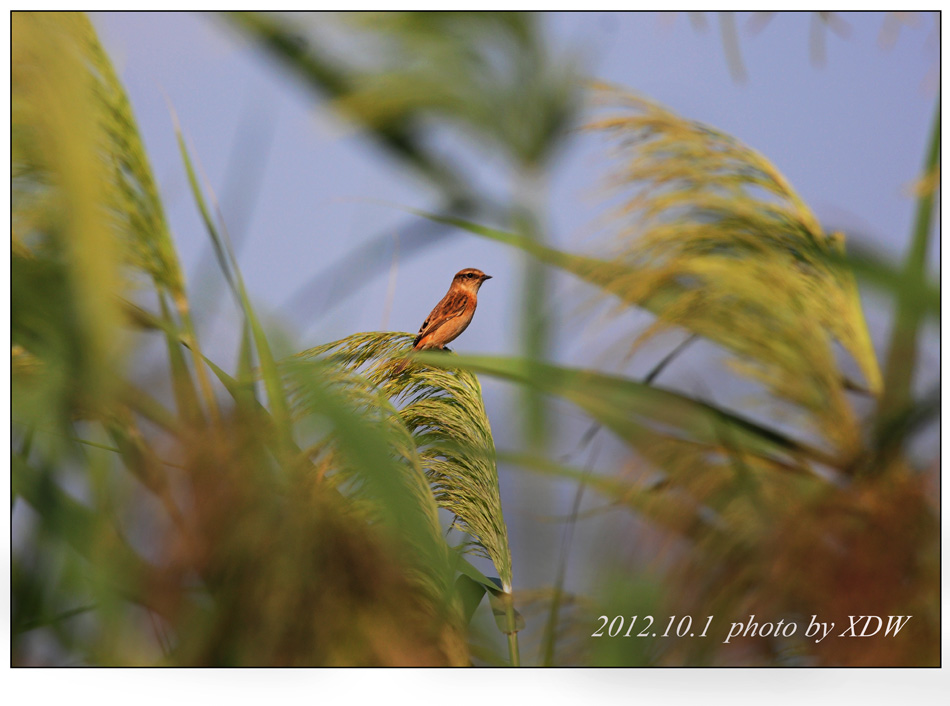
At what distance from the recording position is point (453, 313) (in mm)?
943

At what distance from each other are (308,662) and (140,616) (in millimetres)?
218

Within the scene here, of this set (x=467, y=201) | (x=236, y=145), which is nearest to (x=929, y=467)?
(x=467, y=201)

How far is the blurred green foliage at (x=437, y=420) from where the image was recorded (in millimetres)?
745

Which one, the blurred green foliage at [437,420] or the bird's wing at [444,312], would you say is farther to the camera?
the bird's wing at [444,312]

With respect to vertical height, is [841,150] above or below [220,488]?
above

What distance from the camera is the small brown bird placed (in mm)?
932

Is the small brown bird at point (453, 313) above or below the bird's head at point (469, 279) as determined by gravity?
below

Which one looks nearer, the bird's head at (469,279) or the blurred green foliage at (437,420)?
the blurred green foliage at (437,420)

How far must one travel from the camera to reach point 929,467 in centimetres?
87

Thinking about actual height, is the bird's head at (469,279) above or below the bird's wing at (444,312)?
above

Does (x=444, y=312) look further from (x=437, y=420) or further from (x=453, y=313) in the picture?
(x=437, y=420)

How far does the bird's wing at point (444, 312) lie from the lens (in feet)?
3.07

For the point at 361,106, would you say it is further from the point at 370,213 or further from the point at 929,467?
the point at 929,467

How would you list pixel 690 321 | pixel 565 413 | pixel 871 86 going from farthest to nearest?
pixel 871 86, pixel 565 413, pixel 690 321
